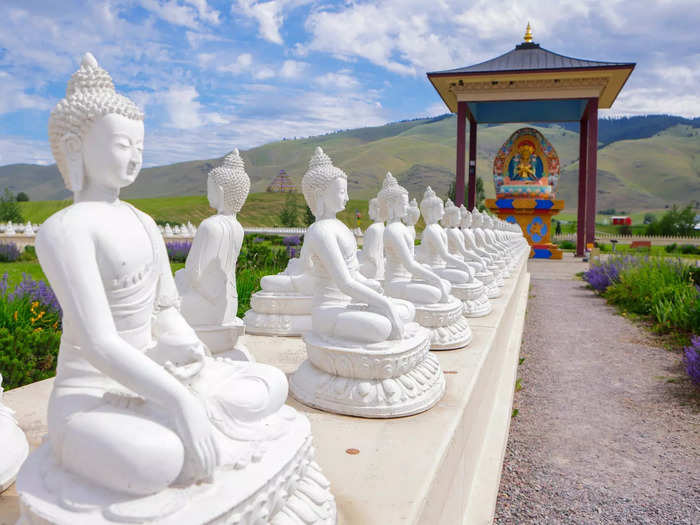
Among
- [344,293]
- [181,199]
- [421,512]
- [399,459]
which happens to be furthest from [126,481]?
[181,199]

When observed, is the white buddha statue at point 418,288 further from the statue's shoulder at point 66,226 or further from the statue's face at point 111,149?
the statue's shoulder at point 66,226

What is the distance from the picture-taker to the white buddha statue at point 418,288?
4.22 metres

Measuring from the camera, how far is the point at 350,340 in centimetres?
307

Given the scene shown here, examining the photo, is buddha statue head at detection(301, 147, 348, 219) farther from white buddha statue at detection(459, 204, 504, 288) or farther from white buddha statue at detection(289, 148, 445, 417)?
white buddha statue at detection(459, 204, 504, 288)

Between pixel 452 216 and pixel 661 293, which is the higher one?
pixel 452 216

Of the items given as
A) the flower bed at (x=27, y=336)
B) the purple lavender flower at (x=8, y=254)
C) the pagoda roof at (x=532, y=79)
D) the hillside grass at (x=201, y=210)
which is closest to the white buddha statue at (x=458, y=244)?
the flower bed at (x=27, y=336)

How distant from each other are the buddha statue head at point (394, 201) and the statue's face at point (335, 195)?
0.83 m

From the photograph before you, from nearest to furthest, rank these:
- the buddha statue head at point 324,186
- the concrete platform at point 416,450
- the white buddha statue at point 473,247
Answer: the concrete platform at point 416,450
the buddha statue head at point 324,186
the white buddha statue at point 473,247

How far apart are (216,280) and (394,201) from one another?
1.50 metres

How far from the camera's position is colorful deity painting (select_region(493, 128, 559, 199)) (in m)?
22.0

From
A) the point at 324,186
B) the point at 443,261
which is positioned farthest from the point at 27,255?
the point at 324,186

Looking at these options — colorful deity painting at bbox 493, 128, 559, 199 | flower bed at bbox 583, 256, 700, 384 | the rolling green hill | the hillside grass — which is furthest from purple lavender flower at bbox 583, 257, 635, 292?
the rolling green hill

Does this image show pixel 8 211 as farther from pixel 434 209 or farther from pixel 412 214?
pixel 434 209

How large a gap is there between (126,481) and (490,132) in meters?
165
